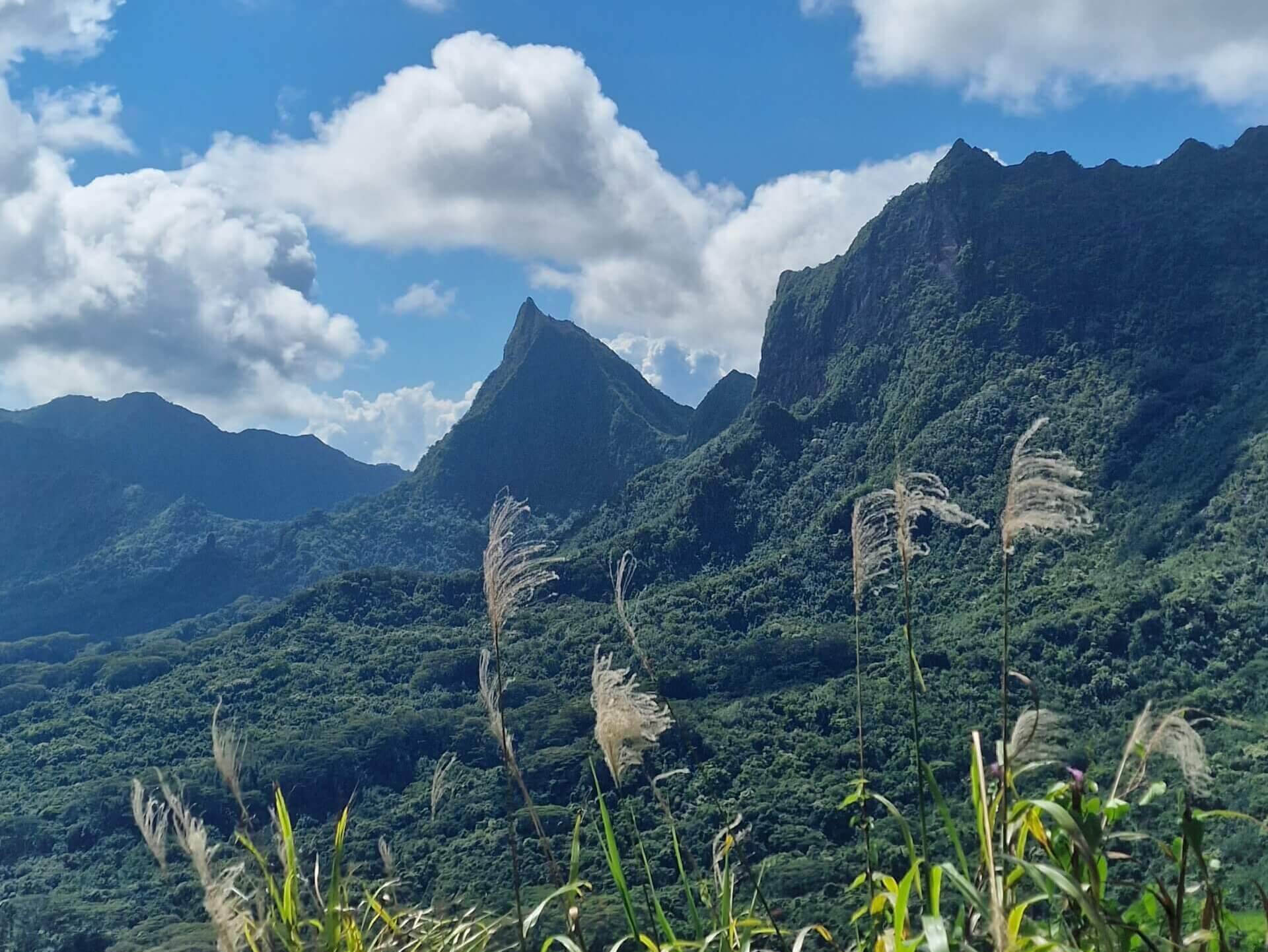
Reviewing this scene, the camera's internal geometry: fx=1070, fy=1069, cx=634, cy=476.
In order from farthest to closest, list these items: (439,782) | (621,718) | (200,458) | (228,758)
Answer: (200,458) < (439,782) < (228,758) < (621,718)

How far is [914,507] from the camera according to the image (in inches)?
82.0

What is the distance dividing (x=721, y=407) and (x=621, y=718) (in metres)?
100

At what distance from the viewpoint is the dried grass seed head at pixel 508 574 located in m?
2.21

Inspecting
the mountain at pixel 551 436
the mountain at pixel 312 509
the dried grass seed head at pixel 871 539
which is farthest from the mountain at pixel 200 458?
the dried grass seed head at pixel 871 539

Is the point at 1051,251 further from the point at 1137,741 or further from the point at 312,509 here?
the point at 312,509

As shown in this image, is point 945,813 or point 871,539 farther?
point 871,539

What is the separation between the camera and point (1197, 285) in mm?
58281

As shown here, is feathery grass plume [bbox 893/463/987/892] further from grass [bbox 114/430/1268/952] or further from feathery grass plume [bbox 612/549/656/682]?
feathery grass plume [bbox 612/549/656/682]

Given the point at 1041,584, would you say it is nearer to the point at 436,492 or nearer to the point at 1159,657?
the point at 1159,657

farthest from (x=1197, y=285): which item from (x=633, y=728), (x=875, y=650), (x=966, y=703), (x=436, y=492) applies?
(x=436, y=492)

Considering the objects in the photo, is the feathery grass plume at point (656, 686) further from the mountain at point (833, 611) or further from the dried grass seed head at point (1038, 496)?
the mountain at point (833, 611)

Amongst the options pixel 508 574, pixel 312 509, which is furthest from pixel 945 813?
pixel 312 509

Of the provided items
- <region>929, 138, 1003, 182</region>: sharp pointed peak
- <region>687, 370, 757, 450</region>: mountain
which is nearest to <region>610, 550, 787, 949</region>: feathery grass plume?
<region>929, 138, 1003, 182</region>: sharp pointed peak

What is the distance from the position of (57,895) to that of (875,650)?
29.0 meters
